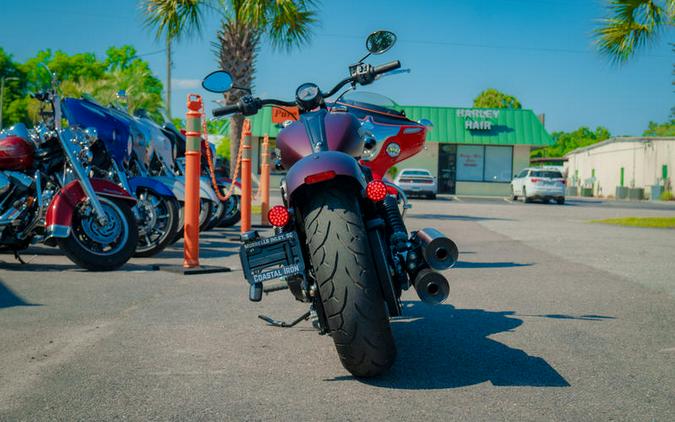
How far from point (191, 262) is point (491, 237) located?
6.25 m

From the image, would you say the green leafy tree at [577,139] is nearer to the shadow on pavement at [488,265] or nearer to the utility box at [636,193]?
the utility box at [636,193]

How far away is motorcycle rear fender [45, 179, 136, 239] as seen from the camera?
6270 mm

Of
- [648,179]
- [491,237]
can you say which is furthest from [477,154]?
[491,237]

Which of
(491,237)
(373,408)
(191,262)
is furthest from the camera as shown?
(491,237)

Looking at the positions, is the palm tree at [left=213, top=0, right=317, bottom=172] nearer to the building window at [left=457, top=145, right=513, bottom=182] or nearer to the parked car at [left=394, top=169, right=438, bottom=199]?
the parked car at [left=394, top=169, right=438, bottom=199]

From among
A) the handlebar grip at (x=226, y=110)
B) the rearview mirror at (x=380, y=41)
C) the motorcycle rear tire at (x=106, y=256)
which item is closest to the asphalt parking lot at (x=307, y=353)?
the motorcycle rear tire at (x=106, y=256)

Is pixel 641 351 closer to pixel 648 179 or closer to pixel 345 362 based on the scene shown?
pixel 345 362

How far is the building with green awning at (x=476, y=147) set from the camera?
44.4 metres

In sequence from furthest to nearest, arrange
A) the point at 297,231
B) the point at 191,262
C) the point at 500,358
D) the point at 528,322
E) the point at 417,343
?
the point at 191,262
the point at 528,322
the point at 417,343
the point at 500,358
the point at 297,231

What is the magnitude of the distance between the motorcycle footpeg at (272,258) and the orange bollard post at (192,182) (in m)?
3.87

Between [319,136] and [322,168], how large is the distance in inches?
17.6

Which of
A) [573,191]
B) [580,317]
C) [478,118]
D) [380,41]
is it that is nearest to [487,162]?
[478,118]

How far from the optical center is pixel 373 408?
112 inches

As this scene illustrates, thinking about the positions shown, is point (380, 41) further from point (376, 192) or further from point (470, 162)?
point (470, 162)
